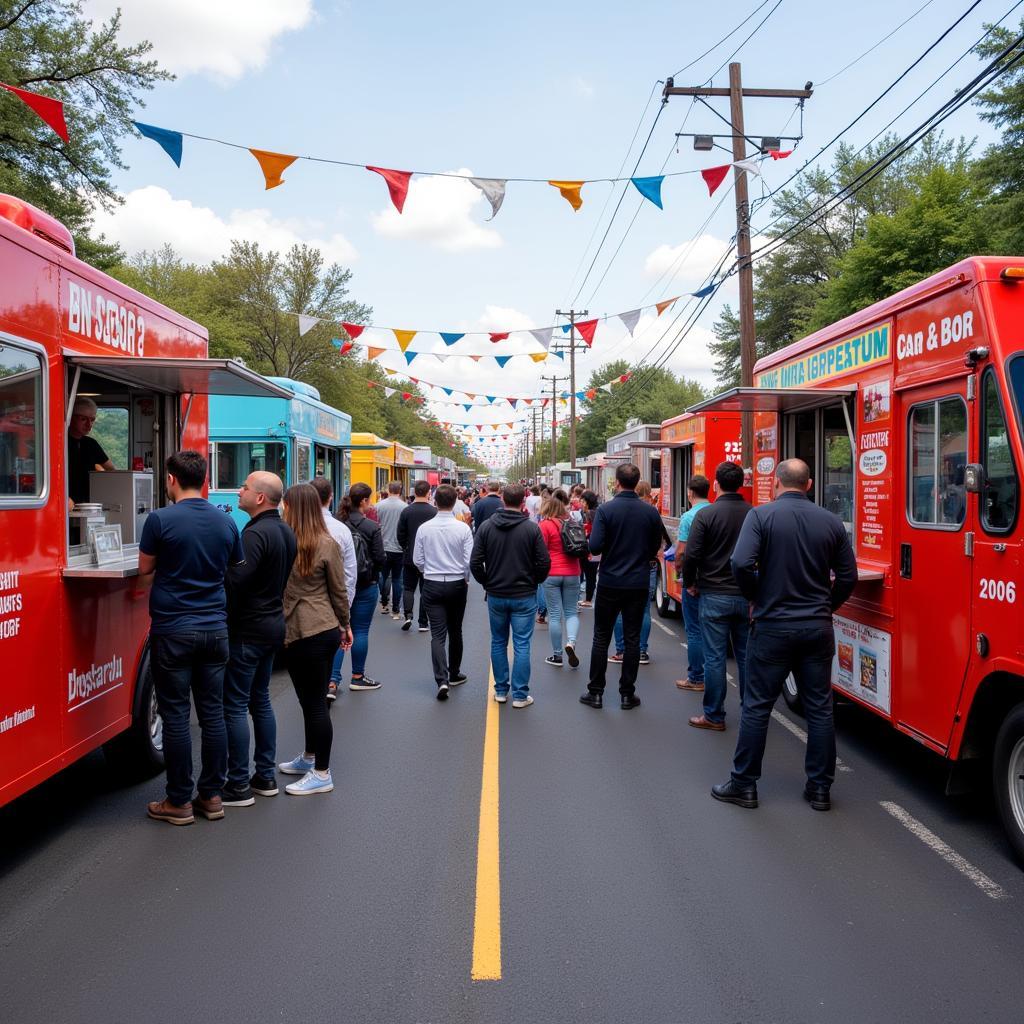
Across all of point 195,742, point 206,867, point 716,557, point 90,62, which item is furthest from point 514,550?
point 90,62

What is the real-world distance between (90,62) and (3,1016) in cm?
2305

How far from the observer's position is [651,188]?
11648 millimetres

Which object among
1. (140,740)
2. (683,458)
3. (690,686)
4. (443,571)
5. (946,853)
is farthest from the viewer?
(683,458)

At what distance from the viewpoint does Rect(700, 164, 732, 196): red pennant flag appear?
38.2ft

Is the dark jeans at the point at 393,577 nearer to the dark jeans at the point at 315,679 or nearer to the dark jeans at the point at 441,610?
the dark jeans at the point at 441,610

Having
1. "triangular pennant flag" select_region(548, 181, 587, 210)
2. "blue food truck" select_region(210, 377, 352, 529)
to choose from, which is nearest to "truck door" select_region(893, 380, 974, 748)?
"triangular pennant flag" select_region(548, 181, 587, 210)

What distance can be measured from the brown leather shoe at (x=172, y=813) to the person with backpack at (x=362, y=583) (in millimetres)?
3251

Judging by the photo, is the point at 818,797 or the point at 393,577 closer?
the point at 818,797

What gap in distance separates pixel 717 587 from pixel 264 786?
3.73m

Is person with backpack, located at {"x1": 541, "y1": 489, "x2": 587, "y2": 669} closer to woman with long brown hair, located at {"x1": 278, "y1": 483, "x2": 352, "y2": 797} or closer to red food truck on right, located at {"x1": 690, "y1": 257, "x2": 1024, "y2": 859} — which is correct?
red food truck on right, located at {"x1": 690, "y1": 257, "x2": 1024, "y2": 859}

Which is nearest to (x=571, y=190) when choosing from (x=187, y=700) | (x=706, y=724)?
(x=706, y=724)

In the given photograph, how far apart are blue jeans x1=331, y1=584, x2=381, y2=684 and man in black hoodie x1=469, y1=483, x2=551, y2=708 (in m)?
1.10

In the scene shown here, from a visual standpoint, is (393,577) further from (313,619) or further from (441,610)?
(313,619)

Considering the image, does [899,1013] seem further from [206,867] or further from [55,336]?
[55,336]
